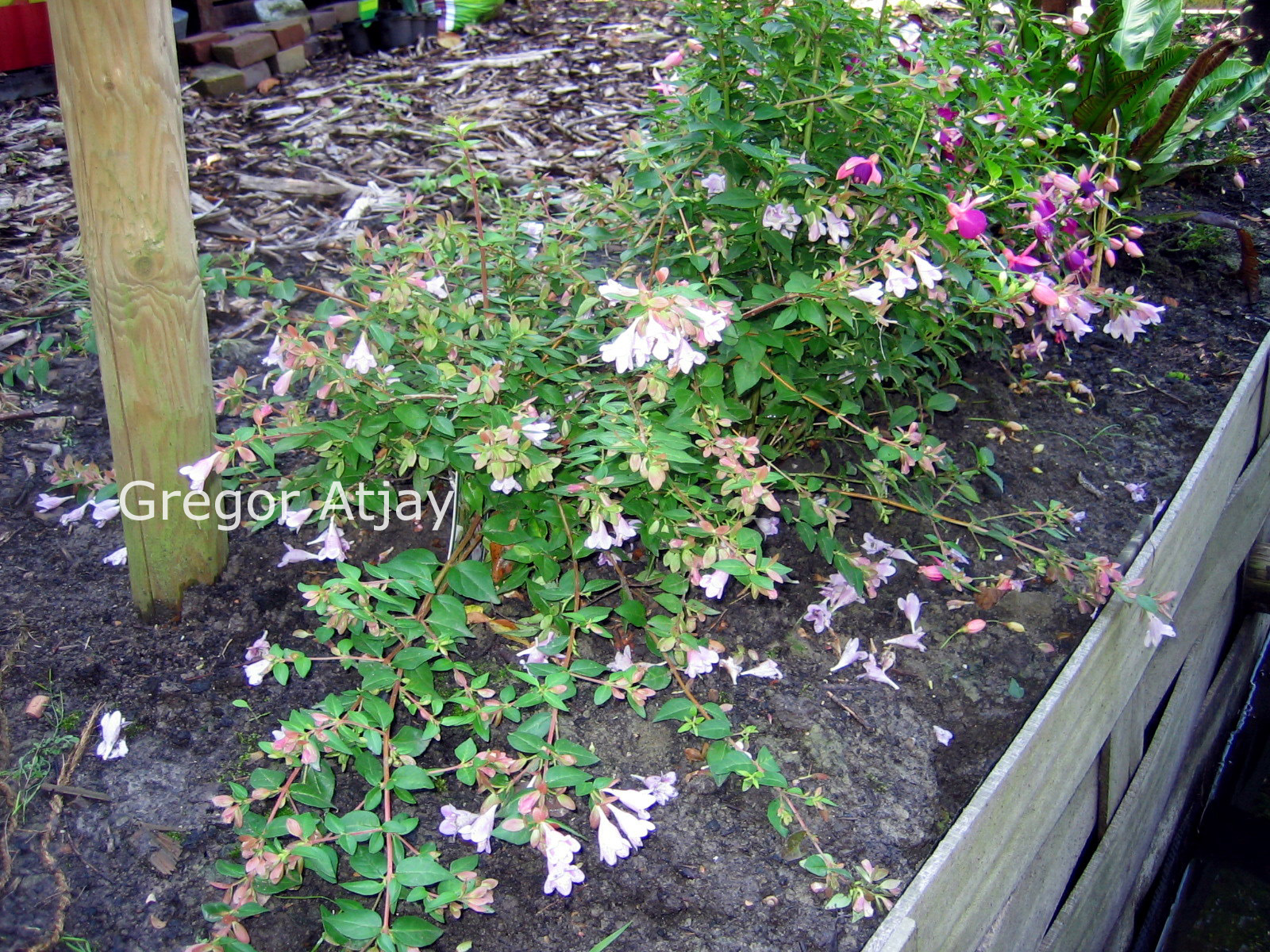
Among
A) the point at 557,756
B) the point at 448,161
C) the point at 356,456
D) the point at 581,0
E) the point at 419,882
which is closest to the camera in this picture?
the point at 419,882

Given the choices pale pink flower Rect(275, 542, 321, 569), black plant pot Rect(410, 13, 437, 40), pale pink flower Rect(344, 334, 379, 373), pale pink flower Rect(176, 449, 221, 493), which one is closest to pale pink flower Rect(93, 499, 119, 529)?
pale pink flower Rect(275, 542, 321, 569)

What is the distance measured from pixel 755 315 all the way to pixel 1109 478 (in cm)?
136

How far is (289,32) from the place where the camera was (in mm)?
5020

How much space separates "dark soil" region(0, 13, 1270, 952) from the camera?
1.59 metres

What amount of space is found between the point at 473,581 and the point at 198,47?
417 centimetres

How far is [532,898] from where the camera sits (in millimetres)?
1637

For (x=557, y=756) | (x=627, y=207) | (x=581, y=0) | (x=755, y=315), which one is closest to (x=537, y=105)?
(x=581, y=0)

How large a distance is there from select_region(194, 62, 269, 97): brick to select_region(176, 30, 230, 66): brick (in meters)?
0.05

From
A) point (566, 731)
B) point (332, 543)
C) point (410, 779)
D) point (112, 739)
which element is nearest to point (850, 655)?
point (566, 731)

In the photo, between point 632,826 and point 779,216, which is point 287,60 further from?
point 632,826

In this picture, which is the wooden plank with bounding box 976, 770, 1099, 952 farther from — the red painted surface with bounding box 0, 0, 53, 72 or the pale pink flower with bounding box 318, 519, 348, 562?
the red painted surface with bounding box 0, 0, 53, 72

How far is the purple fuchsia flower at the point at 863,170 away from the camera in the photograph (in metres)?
1.80

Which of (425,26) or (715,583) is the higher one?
(425,26)

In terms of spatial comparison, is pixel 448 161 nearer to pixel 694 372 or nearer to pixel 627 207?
pixel 627 207
